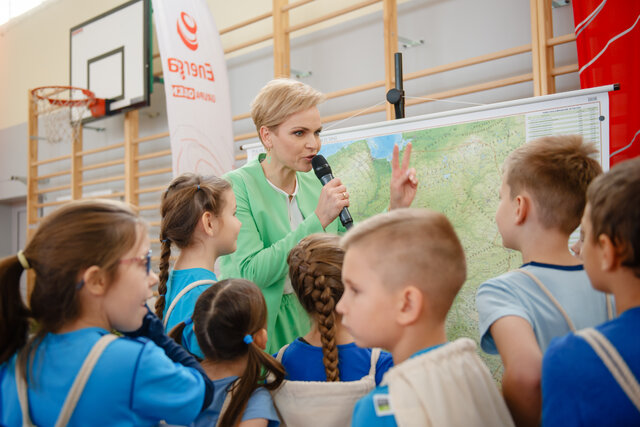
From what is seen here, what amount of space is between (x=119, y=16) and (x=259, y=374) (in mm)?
4232

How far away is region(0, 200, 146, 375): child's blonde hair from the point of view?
39.4 inches

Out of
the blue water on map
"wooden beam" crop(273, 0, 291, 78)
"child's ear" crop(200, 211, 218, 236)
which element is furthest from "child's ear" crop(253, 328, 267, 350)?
"wooden beam" crop(273, 0, 291, 78)

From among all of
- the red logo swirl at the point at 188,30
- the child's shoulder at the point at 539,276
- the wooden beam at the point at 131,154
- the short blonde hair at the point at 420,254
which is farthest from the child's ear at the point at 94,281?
the wooden beam at the point at 131,154

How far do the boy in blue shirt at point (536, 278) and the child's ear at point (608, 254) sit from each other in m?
0.22

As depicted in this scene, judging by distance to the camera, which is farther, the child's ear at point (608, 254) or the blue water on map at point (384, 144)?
the blue water on map at point (384, 144)

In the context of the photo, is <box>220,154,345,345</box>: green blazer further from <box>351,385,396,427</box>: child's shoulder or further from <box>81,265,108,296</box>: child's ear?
<box>351,385,396,427</box>: child's shoulder

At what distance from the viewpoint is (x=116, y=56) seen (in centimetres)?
461

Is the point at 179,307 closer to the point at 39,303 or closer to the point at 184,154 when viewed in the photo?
the point at 39,303

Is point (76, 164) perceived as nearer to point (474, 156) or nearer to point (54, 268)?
point (474, 156)

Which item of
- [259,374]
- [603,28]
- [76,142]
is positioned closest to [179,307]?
[259,374]

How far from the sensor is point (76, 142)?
5.45 m

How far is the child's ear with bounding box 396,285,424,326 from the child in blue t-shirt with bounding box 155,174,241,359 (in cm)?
73

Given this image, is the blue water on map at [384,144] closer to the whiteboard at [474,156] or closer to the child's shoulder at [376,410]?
the whiteboard at [474,156]

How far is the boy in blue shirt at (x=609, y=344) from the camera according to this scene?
0.75 meters
